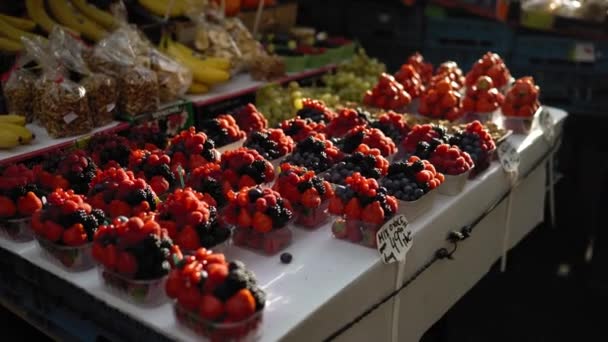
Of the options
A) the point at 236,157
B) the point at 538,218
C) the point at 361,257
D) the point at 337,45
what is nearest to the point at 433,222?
the point at 361,257

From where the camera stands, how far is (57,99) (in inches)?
95.3

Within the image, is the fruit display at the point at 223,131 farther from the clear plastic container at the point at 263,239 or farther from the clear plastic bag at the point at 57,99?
the clear plastic container at the point at 263,239

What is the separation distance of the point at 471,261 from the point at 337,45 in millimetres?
1804

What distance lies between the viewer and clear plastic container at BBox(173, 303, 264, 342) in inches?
54.6

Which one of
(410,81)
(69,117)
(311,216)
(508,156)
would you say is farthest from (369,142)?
(69,117)

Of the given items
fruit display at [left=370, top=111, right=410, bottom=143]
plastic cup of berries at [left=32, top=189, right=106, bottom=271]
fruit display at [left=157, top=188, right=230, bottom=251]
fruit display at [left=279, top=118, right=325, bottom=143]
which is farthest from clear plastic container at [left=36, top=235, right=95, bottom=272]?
fruit display at [left=370, top=111, right=410, bottom=143]

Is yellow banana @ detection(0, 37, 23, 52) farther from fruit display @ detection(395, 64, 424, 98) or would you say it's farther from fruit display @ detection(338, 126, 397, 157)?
fruit display @ detection(395, 64, 424, 98)

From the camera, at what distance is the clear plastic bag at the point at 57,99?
2.42 metres

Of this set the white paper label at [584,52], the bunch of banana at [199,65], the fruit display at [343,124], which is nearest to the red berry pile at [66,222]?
the fruit display at [343,124]

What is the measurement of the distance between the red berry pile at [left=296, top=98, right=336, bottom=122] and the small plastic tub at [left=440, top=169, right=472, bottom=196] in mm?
646

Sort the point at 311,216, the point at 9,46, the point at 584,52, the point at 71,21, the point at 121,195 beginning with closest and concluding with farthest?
the point at 121,195 → the point at 311,216 → the point at 9,46 → the point at 71,21 → the point at 584,52

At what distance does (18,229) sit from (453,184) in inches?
54.4

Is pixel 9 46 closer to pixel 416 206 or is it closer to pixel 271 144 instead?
pixel 271 144

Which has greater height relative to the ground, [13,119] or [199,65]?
[199,65]
